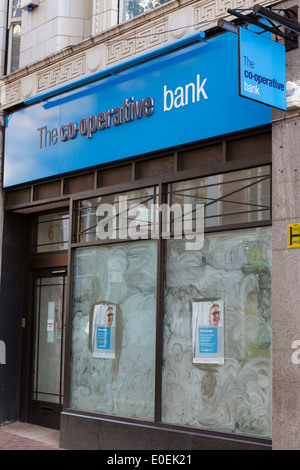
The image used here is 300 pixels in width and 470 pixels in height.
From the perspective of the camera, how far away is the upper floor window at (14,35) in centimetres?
1183

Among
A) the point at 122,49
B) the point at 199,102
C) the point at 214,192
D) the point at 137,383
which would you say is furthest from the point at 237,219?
the point at 122,49

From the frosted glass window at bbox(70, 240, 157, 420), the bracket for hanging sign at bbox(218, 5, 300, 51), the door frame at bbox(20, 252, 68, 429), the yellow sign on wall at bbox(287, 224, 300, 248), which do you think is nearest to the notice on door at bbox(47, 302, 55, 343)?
the door frame at bbox(20, 252, 68, 429)

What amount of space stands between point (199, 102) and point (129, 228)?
1981 millimetres

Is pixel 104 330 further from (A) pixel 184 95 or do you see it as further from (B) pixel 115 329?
(A) pixel 184 95

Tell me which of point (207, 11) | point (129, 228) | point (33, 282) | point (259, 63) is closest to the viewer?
point (259, 63)

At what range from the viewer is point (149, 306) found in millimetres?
8297

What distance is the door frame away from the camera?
10.2 metres

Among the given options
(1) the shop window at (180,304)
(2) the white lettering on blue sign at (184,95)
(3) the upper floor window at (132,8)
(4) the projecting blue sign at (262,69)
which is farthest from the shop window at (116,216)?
(3) the upper floor window at (132,8)

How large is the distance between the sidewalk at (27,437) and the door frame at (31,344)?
16 centimetres

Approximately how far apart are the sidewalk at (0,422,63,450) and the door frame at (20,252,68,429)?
6.2 inches

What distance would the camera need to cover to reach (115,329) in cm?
871

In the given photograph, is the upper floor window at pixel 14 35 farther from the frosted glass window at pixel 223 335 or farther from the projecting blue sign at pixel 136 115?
the frosted glass window at pixel 223 335

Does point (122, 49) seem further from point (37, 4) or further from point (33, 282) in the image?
point (33, 282)

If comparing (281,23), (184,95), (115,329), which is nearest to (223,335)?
→ (115,329)
